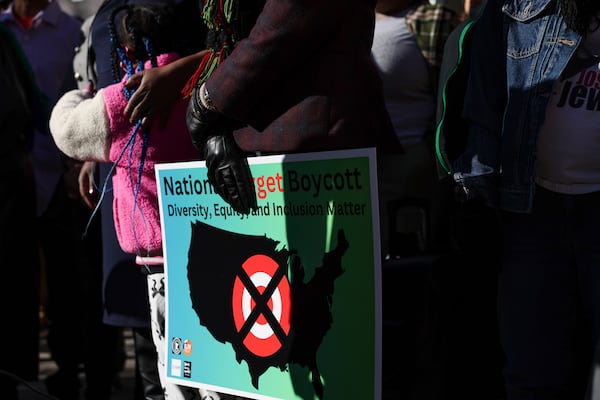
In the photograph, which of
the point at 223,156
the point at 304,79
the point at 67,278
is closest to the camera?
the point at 304,79

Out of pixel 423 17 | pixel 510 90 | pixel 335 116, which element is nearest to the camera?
pixel 335 116

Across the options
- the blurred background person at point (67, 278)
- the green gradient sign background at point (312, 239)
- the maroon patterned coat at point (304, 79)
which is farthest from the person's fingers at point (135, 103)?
the blurred background person at point (67, 278)

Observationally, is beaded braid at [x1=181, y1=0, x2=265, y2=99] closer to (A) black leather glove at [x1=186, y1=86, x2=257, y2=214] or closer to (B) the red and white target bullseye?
(A) black leather glove at [x1=186, y1=86, x2=257, y2=214]

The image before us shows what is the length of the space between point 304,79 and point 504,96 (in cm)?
58

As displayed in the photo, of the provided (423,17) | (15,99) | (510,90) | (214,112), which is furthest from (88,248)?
(510,90)

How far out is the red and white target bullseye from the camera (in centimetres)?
262

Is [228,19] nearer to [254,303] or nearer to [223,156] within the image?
[223,156]

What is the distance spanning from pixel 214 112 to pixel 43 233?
101 inches

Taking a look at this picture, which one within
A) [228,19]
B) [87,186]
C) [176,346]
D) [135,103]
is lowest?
[176,346]

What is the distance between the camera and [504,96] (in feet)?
8.95

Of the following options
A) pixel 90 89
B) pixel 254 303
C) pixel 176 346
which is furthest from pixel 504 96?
pixel 90 89

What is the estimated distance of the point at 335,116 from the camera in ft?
8.13

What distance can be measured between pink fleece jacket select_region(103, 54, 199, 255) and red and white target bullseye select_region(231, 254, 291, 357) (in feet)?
1.45

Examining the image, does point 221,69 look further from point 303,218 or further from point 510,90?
point 510,90
